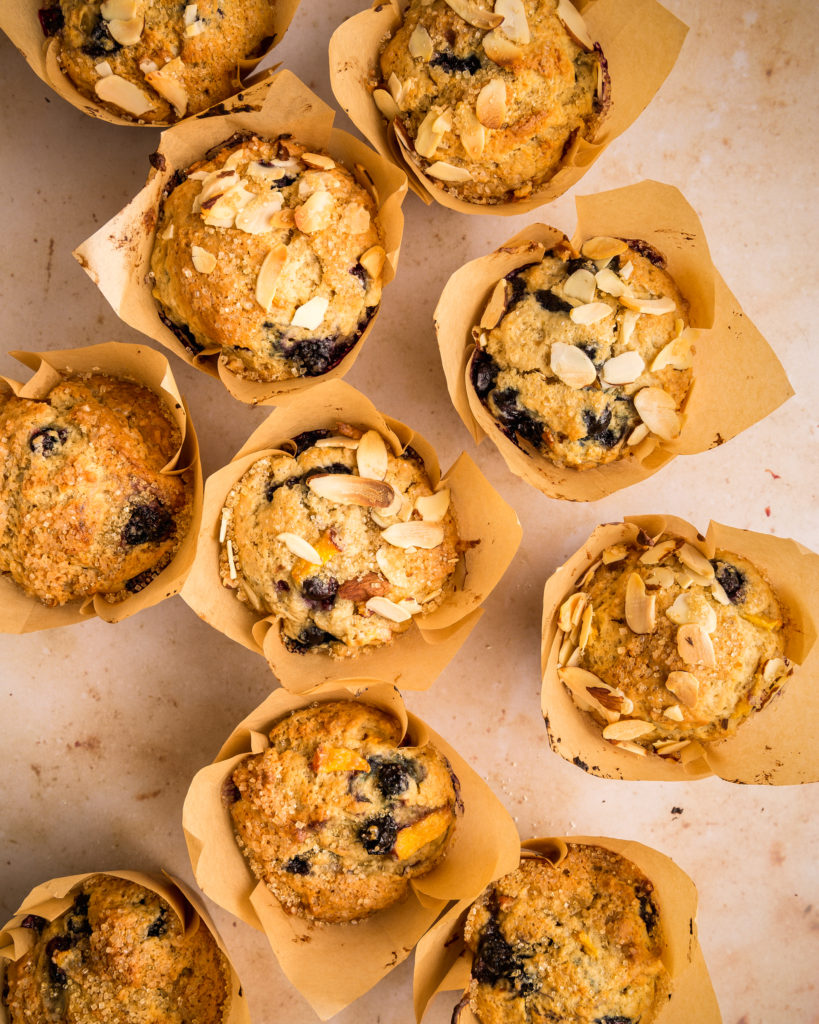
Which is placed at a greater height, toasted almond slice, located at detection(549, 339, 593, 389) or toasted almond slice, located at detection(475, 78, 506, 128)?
toasted almond slice, located at detection(475, 78, 506, 128)

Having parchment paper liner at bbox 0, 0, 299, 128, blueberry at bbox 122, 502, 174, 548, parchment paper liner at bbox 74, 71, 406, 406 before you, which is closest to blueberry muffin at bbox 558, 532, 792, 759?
parchment paper liner at bbox 74, 71, 406, 406

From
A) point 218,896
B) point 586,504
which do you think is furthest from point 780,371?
point 218,896

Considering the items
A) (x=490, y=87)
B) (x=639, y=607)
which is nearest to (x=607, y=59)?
(x=490, y=87)

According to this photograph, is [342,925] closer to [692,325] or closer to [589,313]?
[589,313]

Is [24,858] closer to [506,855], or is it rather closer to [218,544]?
[218,544]

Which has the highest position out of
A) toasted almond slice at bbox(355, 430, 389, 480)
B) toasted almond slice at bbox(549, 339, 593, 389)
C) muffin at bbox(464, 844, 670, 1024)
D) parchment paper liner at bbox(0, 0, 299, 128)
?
parchment paper liner at bbox(0, 0, 299, 128)

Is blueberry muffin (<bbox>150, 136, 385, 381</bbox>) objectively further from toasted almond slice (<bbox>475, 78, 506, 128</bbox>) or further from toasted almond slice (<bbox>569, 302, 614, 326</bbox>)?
toasted almond slice (<bbox>569, 302, 614, 326</bbox>)

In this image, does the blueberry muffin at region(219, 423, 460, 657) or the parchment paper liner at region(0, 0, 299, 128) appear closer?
the blueberry muffin at region(219, 423, 460, 657)

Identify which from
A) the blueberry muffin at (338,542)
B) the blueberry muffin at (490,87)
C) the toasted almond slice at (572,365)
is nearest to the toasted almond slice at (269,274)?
the blueberry muffin at (338,542)
